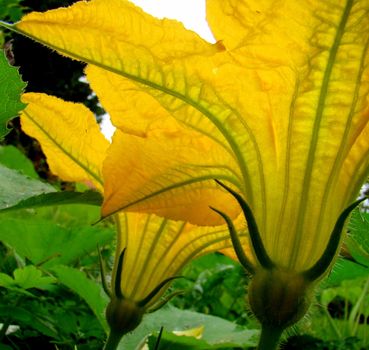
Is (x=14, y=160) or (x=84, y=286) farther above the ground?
(x=14, y=160)

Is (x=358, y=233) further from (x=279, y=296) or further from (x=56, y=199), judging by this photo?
(x=56, y=199)

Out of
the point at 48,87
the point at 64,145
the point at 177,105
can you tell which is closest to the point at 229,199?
the point at 177,105

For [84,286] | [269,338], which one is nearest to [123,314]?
[269,338]

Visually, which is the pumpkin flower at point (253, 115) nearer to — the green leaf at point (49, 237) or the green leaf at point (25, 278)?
the green leaf at point (25, 278)

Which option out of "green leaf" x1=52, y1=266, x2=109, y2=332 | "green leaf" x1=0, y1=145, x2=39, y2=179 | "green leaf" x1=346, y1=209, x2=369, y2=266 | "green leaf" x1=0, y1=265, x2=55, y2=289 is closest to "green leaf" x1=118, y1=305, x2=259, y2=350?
"green leaf" x1=52, y1=266, x2=109, y2=332

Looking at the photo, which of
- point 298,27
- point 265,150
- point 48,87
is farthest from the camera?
point 48,87

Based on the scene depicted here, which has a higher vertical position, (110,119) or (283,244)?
(110,119)

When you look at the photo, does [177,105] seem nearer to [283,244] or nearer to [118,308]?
[283,244]

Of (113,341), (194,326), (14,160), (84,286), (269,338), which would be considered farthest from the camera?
(14,160)
